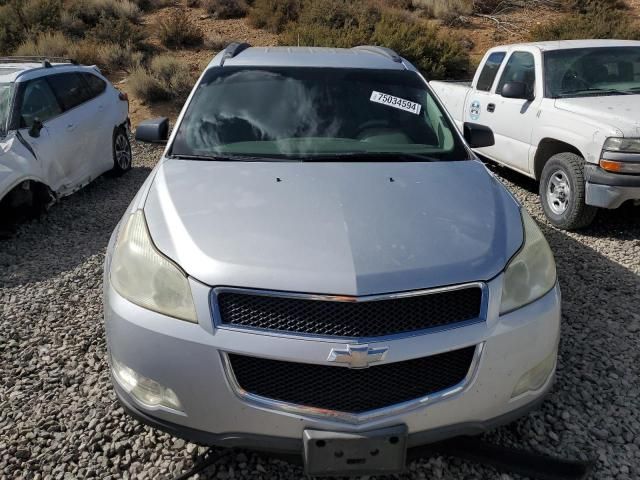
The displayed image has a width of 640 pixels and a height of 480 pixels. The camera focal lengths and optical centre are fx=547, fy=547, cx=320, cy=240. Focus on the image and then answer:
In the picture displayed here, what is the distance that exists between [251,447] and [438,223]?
3.86ft

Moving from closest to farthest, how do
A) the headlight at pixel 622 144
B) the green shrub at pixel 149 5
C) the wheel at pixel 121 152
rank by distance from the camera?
the headlight at pixel 622 144, the wheel at pixel 121 152, the green shrub at pixel 149 5

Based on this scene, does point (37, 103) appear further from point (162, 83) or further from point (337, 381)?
point (162, 83)

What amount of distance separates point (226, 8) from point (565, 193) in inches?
693

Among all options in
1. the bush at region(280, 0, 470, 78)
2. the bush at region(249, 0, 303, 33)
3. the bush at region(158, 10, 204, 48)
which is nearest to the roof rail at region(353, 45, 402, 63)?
the bush at region(280, 0, 470, 78)

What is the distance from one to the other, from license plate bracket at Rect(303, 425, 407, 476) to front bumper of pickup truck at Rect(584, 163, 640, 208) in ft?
12.8

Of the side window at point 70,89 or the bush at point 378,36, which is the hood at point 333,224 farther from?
the bush at point 378,36

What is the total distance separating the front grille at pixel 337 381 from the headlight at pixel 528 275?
0.36 meters

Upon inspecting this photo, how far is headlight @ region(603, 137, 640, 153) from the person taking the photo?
479cm

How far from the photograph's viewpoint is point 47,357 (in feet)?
10.9

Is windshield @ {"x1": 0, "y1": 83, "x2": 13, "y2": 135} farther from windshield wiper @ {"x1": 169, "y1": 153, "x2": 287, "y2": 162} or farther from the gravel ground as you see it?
windshield wiper @ {"x1": 169, "y1": 153, "x2": 287, "y2": 162}

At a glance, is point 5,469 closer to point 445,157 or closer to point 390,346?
point 390,346

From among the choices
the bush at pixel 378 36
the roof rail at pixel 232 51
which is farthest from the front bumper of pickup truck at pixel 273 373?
the bush at pixel 378 36

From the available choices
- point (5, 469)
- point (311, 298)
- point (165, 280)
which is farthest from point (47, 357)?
point (311, 298)

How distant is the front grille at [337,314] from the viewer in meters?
1.95
